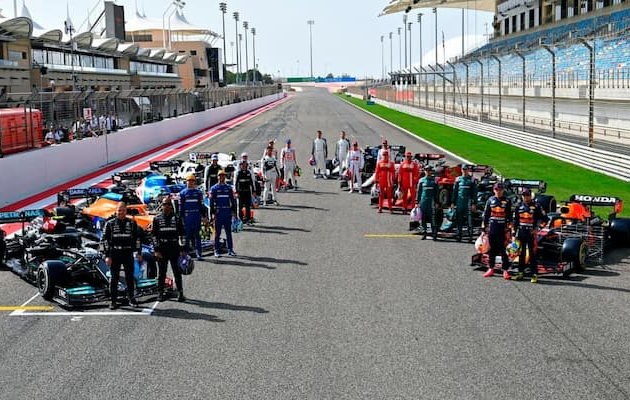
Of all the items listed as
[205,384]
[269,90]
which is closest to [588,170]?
[205,384]

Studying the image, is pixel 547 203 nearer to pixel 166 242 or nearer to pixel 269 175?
pixel 269 175

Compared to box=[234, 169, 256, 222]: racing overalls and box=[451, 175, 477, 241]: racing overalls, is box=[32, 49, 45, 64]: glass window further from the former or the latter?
box=[451, 175, 477, 241]: racing overalls

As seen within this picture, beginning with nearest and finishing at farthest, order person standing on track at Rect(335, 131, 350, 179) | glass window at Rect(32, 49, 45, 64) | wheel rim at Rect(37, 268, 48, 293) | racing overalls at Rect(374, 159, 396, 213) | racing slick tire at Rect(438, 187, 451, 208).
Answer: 1. wheel rim at Rect(37, 268, 48, 293)
2. racing slick tire at Rect(438, 187, 451, 208)
3. racing overalls at Rect(374, 159, 396, 213)
4. person standing on track at Rect(335, 131, 350, 179)
5. glass window at Rect(32, 49, 45, 64)

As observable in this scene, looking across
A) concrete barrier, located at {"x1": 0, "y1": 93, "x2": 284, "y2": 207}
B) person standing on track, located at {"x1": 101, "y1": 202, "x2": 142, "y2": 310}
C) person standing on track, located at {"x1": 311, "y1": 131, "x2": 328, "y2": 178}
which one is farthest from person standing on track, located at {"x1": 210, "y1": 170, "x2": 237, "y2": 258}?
person standing on track, located at {"x1": 311, "y1": 131, "x2": 328, "y2": 178}

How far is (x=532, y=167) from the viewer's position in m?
29.1

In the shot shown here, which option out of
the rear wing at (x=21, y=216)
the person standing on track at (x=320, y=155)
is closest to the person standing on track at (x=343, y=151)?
the person standing on track at (x=320, y=155)

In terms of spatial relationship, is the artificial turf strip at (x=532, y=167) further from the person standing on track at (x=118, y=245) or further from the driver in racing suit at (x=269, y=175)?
the person standing on track at (x=118, y=245)

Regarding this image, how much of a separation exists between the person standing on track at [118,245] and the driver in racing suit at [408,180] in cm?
947

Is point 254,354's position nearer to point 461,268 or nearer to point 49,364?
point 49,364

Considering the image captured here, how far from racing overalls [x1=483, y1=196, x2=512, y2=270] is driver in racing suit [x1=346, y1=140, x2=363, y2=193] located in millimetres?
10363

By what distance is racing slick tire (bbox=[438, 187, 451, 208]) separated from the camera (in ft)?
56.0

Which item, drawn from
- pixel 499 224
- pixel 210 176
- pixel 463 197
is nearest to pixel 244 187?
pixel 210 176

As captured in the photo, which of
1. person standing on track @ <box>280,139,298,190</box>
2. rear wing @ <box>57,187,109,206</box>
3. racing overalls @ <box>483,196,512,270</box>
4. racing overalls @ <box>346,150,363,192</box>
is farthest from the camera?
person standing on track @ <box>280,139,298,190</box>

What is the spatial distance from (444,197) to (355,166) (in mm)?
6593
